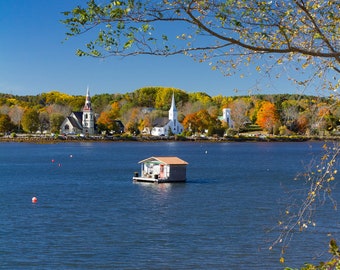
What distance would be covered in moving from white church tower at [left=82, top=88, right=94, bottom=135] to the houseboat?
102m

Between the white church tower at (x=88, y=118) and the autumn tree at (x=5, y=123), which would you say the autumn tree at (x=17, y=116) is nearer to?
the autumn tree at (x=5, y=123)

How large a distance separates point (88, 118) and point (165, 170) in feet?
343

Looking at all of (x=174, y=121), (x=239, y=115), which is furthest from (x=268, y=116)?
(x=174, y=121)

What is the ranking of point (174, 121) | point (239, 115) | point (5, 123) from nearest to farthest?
1. point (5, 123)
2. point (174, 121)
3. point (239, 115)

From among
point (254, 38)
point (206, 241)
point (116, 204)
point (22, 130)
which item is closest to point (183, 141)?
point (22, 130)

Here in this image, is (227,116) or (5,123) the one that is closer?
(5,123)

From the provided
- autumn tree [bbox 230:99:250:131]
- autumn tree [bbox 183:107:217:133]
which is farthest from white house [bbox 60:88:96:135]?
autumn tree [bbox 230:99:250:131]

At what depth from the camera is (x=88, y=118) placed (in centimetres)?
14738

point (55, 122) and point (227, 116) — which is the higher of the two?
point (227, 116)

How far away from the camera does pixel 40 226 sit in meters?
25.7

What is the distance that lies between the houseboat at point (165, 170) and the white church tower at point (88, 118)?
101504 millimetres

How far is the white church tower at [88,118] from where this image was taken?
477 feet

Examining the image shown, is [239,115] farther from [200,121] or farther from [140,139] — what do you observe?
[140,139]

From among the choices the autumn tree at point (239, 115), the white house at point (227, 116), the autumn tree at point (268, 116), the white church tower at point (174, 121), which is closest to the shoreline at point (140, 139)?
the autumn tree at point (268, 116)
